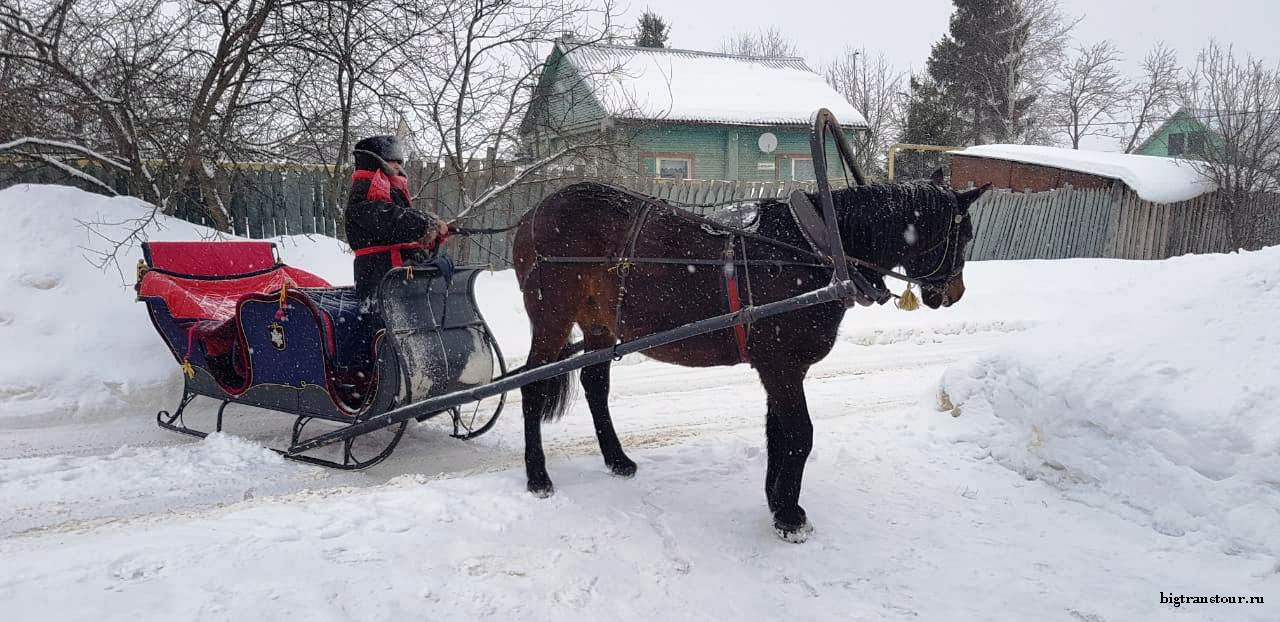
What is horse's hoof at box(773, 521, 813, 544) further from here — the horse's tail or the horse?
the horse's tail

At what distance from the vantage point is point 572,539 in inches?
136

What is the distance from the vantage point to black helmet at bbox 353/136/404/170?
4680 mm

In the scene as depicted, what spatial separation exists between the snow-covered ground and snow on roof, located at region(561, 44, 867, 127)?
1395 cm

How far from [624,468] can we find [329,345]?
1.92 metres

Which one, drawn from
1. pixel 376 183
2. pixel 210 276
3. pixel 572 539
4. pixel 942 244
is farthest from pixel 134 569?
pixel 942 244

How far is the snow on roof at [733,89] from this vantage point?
20.3 meters

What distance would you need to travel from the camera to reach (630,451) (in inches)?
193

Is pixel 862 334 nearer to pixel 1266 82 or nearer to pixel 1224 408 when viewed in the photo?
pixel 1224 408

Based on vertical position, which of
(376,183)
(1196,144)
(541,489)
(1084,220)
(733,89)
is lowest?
(541,489)

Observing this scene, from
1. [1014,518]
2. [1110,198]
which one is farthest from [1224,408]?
[1110,198]

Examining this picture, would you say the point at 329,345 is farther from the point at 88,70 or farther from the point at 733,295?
the point at 88,70

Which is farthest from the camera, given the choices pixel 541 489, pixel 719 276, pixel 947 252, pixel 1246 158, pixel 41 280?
pixel 1246 158

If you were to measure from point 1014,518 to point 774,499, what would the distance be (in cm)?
126

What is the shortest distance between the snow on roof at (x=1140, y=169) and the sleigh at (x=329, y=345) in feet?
49.8
